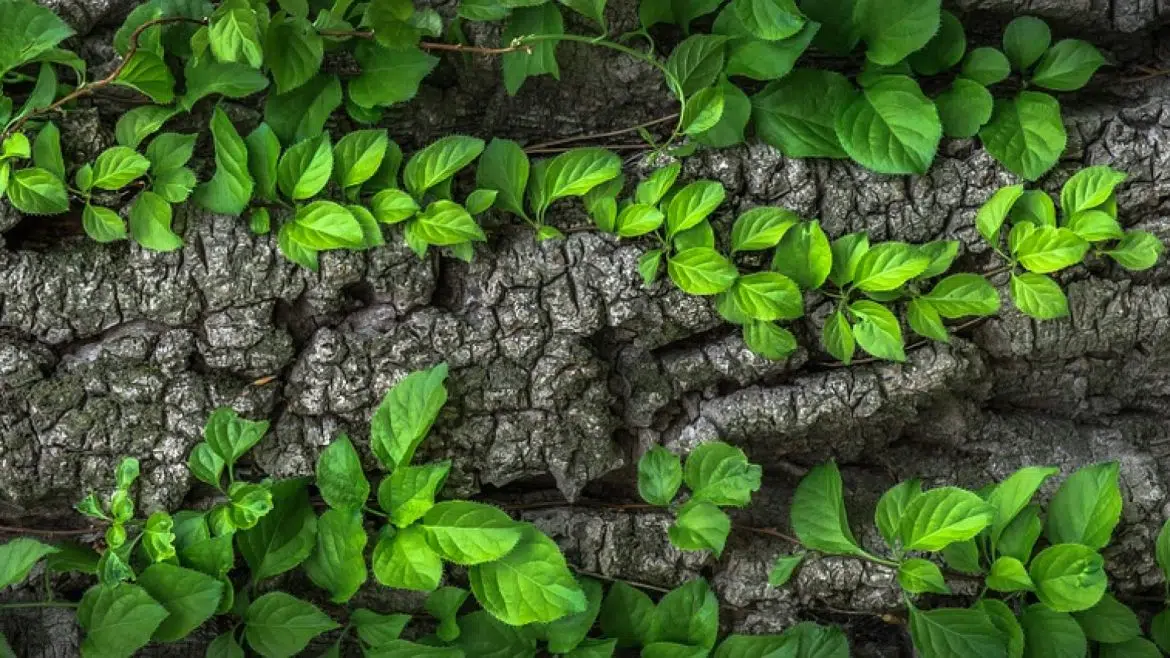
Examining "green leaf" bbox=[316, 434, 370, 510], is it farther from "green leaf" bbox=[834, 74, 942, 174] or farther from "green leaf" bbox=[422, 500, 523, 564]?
"green leaf" bbox=[834, 74, 942, 174]

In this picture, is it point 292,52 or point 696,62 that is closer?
point 292,52

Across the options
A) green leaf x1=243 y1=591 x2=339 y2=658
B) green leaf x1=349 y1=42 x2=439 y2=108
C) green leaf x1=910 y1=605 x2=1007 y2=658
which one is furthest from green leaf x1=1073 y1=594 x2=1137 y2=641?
green leaf x1=349 y1=42 x2=439 y2=108

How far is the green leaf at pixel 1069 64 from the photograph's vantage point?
223cm

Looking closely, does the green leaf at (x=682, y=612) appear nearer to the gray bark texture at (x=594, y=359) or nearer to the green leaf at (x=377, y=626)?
the gray bark texture at (x=594, y=359)

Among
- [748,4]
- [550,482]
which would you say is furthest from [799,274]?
[550,482]

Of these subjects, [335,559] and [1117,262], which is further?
[1117,262]

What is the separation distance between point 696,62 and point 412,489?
3.51 feet

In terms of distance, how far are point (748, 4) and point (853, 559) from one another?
1.21 meters

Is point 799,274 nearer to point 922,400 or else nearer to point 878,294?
point 878,294

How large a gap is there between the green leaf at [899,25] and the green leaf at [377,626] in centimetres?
148

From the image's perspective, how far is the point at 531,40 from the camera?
2090 mm

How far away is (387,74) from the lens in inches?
82.7

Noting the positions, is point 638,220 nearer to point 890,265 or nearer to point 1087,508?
point 890,265

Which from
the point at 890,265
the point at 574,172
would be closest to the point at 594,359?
the point at 574,172
